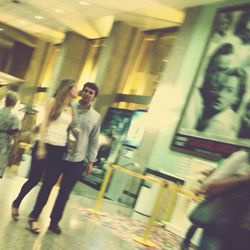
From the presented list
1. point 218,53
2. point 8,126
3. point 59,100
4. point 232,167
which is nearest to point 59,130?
point 59,100

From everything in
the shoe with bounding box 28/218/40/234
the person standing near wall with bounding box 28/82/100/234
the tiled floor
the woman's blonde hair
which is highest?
the woman's blonde hair

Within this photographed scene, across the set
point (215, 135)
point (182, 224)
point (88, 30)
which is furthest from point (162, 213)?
point (88, 30)

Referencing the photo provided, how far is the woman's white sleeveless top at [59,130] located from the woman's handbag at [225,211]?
2172 mm

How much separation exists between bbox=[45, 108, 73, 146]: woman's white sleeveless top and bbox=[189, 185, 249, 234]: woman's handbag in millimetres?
2172

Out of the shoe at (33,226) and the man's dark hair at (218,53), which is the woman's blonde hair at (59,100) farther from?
the man's dark hair at (218,53)

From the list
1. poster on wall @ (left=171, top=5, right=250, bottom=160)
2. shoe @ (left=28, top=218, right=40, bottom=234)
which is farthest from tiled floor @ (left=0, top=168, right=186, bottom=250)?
poster on wall @ (left=171, top=5, right=250, bottom=160)

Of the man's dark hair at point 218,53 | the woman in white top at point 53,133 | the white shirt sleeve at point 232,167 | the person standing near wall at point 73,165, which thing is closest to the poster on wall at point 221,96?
the man's dark hair at point 218,53

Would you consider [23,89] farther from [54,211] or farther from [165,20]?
[54,211]

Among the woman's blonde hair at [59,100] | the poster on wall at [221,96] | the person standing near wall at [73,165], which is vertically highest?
the poster on wall at [221,96]

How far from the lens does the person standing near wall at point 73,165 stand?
3881mm

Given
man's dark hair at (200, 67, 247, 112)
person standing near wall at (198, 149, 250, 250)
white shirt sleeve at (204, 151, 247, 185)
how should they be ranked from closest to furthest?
person standing near wall at (198, 149, 250, 250), white shirt sleeve at (204, 151, 247, 185), man's dark hair at (200, 67, 247, 112)

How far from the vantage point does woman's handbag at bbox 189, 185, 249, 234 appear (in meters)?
1.88

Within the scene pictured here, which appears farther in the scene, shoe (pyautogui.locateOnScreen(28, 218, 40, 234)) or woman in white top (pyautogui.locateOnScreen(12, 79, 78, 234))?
woman in white top (pyautogui.locateOnScreen(12, 79, 78, 234))

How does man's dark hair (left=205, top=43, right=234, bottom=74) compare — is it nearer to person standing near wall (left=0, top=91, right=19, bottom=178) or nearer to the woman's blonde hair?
person standing near wall (left=0, top=91, right=19, bottom=178)
